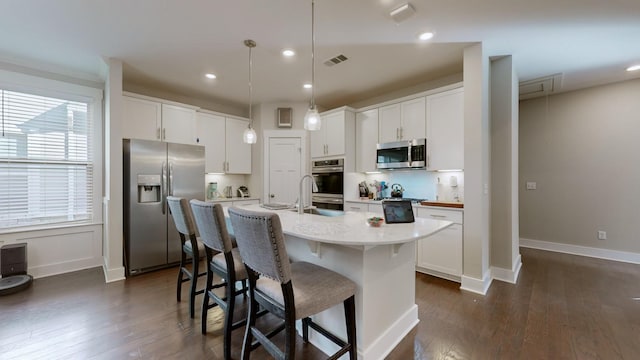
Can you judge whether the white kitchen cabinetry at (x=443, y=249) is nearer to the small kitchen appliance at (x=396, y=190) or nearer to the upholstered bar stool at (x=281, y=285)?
the small kitchen appliance at (x=396, y=190)

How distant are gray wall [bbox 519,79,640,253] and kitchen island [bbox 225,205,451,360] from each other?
154 inches

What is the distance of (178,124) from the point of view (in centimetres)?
409

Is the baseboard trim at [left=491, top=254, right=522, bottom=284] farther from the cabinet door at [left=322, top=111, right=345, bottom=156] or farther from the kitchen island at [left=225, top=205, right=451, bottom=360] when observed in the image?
the cabinet door at [left=322, top=111, right=345, bottom=156]

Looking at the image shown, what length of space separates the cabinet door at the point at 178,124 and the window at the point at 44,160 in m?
0.94

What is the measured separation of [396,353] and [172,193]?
3379mm

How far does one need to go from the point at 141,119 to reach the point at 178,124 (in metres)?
0.50

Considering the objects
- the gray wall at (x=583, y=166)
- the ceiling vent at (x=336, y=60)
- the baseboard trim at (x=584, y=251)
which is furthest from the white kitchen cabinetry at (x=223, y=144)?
the baseboard trim at (x=584, y=251)

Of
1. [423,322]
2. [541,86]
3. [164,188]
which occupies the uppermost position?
[541,86]

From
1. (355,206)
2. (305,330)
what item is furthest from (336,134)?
(305,330)

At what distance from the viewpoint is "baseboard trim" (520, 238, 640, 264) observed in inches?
150

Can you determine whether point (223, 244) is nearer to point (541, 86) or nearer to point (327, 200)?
→ point (327, 200)

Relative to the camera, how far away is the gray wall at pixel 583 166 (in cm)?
380

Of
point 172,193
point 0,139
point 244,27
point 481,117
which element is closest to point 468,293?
point 481,117

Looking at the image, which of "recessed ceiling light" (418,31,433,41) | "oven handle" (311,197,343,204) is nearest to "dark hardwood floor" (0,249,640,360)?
"oven handle" (311,197,343,204)
